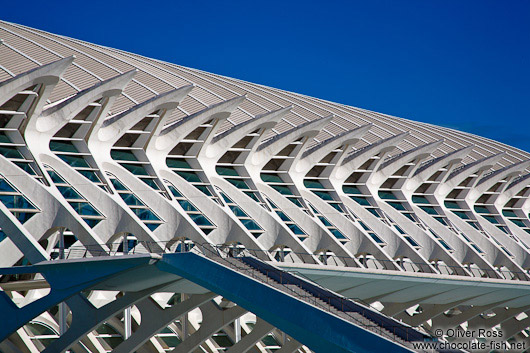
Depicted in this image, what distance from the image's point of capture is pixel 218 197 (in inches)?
1526

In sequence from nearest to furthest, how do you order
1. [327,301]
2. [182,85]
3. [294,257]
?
[327,301], [294,257], [182,85]

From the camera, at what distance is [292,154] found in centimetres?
4338

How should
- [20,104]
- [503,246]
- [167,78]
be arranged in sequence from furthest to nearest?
[503,246], [167,78], [20,104]

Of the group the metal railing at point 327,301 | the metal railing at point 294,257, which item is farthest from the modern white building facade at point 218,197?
the metal railing at point 327,301

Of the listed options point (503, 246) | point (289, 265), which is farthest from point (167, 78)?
point (503, 246)

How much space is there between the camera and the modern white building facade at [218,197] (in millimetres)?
31891

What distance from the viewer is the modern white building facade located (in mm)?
31891

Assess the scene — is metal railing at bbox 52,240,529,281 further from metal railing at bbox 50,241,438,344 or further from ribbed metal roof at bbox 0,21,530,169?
ribbed metal roof at bbox 0,21,530,169

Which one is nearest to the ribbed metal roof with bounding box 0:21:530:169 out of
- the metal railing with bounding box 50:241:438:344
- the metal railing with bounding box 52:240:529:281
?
the metal railing with bounding box 52:240:529:281

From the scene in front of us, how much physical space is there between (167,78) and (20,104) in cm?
1045

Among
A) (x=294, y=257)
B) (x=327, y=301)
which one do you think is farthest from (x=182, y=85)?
(x=327, y=301)

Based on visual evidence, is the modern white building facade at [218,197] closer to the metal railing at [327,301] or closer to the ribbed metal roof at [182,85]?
the ribbed metal roof at [182,85]

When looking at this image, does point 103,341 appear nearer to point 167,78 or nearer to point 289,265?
A: point 289,265

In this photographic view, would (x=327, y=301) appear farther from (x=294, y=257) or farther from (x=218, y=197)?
(x=218, y=197)
